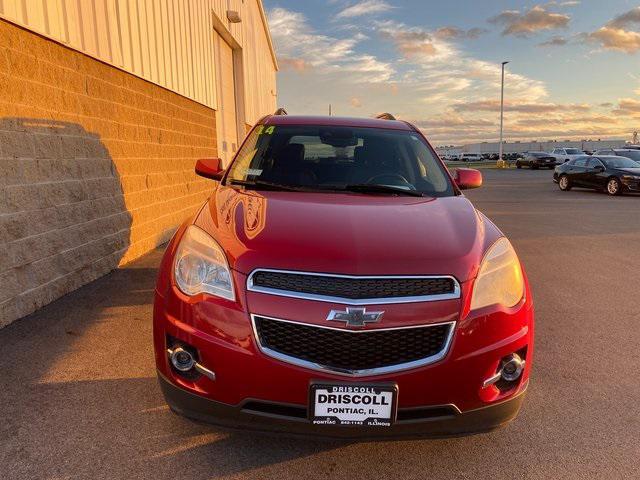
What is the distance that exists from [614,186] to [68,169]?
17.8m

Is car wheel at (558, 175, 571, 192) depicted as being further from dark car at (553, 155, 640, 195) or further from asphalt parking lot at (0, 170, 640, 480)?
asphalt parking lot at (0, 170, 640, 480)

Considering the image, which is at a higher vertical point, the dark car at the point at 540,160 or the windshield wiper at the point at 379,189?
the windshield wiper at the point at 379,189

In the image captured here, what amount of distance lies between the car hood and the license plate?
49 cm

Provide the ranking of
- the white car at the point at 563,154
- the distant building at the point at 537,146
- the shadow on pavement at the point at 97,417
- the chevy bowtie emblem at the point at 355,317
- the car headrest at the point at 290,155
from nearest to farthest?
1. the chevy bowtie emblem at the point at 355,317
2. the shadow on pavement at the point at 97,417
3. the car headrest at the point at 290,155
4. the white car at the point at 563,154
5. the distant building at the point at 537,146

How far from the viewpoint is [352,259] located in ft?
6.68

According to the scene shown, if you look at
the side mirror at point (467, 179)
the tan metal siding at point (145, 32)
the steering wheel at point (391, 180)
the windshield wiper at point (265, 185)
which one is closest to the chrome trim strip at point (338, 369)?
the windshield wiper at point (265, 185)

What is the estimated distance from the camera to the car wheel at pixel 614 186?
1636 cm

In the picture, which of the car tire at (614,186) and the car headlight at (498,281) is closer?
the car headlight at (498,281)

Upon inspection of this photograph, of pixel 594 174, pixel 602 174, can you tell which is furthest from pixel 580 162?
pixel 602 174

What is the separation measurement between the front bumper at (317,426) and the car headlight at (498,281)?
48 cm

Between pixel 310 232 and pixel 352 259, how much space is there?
0.30m

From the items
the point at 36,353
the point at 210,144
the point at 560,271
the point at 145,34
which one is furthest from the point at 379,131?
the point at 210,144

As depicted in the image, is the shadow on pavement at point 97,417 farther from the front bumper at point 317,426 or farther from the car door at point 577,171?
the car door at point 577,171

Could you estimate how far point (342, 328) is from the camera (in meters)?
1.90
